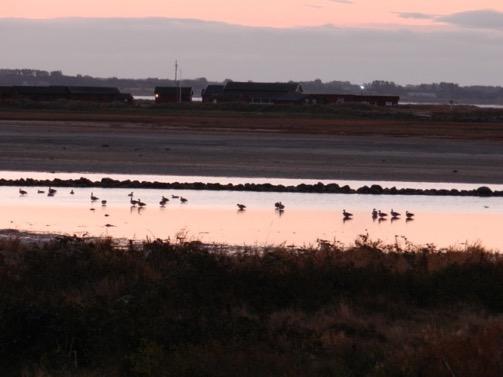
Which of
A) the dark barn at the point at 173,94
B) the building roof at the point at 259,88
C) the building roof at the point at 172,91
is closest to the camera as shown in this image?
the building roof at the point at 259,88

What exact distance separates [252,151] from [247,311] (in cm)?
3009

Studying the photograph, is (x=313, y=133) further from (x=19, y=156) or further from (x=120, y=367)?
(x=120, y=367)

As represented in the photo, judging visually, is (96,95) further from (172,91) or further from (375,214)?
(375,214)

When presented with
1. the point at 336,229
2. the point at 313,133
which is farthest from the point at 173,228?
the point at 313,133

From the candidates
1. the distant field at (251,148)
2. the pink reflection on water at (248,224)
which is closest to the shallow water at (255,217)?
the pink reflection on water at (248,224)

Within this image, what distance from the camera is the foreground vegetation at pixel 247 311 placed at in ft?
32.8

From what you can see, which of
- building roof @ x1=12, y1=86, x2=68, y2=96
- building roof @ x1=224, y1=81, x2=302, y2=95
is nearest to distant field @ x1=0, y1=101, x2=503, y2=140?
building roof @ x1=12, y1=86, x2=68, y2=96

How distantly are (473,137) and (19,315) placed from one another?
4784 centimetres

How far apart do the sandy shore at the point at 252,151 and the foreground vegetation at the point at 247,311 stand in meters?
19.7

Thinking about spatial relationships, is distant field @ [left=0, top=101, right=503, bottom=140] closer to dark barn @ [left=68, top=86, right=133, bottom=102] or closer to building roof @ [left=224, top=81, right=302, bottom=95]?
dark barn @ [left=68, top=86, right=133, bottom=102]

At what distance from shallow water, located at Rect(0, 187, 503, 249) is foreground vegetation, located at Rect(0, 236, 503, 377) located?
3.97m

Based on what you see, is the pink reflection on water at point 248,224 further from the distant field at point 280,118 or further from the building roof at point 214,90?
the building roof at point 214,90

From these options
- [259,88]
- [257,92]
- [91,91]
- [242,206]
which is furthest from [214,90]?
[242,206]

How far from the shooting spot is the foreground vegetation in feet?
32.8
